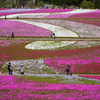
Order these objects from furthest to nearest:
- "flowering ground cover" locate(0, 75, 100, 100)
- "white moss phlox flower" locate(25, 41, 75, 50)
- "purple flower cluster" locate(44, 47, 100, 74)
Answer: "white moss phlox flower" locate(25, 41, 75, 50)
"purple flower cluster" locate(44, 47, 100, 74)
"flowering ground cover" locate(0, 75, 100, 100)

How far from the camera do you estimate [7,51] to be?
44.0m

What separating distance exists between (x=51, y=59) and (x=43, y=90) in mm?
17656

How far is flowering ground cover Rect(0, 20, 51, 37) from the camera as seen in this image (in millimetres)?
60594

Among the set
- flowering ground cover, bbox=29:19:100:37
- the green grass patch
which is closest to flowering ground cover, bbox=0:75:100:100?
the green grass patch

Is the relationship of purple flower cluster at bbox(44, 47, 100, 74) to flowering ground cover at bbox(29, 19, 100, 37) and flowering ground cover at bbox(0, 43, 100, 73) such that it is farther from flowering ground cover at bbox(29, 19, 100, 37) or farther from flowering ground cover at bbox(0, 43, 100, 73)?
flowering ground cover at bbox(29, 19, 100, 37)

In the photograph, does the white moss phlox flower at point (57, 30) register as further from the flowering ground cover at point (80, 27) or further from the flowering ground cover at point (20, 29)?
the flowering ground cover at point (20, 29)

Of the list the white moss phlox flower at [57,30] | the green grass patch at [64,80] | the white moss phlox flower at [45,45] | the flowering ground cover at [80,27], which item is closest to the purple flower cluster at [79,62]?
the white moss phlox flower at [45,45]

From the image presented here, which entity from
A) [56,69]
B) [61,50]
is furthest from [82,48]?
[56,69]

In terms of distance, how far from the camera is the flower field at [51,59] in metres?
20.9

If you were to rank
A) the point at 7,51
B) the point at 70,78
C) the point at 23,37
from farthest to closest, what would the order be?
the point at 23,37 → the point at 7,51 → the point at 70,78

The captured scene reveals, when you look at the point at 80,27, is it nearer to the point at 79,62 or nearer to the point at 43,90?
the point at 79,62

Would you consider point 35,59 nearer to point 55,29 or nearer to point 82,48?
point 82,48

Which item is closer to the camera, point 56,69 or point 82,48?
point 56,69

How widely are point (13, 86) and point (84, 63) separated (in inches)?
645
